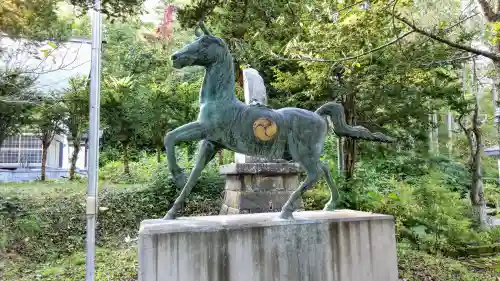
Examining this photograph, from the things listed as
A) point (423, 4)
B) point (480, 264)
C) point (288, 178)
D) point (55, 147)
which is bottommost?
point (480, 264)

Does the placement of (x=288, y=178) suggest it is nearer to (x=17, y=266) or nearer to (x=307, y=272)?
(x=307, y=272)

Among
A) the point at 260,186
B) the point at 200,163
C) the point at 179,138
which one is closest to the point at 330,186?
the point at 200,163

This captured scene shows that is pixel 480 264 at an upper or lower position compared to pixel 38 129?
lower

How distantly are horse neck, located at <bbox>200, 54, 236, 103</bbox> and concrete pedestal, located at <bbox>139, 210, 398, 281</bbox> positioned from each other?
118 cm

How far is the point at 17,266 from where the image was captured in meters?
5.55

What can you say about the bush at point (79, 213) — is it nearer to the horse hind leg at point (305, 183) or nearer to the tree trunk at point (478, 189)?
the horse hind leg at point (305, 183)

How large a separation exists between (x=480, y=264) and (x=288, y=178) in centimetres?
362

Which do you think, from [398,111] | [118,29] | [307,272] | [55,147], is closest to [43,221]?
[307,272]

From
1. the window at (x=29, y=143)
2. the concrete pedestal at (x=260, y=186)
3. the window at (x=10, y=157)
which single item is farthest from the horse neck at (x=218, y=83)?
the window at (x=10, y=157)

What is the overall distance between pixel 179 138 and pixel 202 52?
2.80 feet

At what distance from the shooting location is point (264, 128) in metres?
3.31

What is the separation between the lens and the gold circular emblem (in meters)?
3.29

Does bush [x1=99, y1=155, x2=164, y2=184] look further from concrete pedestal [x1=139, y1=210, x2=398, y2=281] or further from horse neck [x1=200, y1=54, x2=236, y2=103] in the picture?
concrete pedestal [x1=139, y1=210, x2=398, y2=281]

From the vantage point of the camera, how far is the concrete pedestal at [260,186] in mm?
5754
